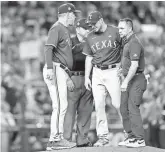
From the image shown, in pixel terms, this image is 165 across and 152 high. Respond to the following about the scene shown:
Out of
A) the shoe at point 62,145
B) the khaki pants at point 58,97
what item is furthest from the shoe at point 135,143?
the khaki pants at point 58,97

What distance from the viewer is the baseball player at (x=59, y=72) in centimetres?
914

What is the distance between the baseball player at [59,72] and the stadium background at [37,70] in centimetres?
402

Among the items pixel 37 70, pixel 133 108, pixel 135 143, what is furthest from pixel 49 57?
pixel 37 70

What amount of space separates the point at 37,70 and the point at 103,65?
28.6 ft

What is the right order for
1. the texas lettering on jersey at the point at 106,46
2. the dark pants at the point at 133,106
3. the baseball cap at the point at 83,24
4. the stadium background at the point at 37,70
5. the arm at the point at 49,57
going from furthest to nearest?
the stadium background at the point at 37,70
the baseball cap at the point at 83,24
the texas lettering on jersey at the point at 106,46
the arm at the point at 49,57
the dark pants at the point at 133,106

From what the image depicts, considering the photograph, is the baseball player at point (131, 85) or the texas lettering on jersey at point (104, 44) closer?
the baseball player at point (131, 85)

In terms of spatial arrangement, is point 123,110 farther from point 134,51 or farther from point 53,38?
point 53,38

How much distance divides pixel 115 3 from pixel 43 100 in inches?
313

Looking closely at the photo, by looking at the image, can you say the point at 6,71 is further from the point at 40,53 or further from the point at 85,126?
the point at 85,126

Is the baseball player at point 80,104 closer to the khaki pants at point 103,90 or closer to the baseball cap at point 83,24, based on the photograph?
the baseball cap at point 83,24

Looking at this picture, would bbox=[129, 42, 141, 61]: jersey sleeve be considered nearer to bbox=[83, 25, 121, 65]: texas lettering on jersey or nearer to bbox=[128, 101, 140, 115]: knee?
bbox=[83, 25, 121, 65]: texas lettering on jersey

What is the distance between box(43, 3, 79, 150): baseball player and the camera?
9141 millimetres

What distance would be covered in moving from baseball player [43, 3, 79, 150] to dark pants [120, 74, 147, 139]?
89 centimetres

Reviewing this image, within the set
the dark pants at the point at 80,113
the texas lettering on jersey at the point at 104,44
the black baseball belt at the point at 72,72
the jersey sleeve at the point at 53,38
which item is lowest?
the dark pants at the point at 80,113
